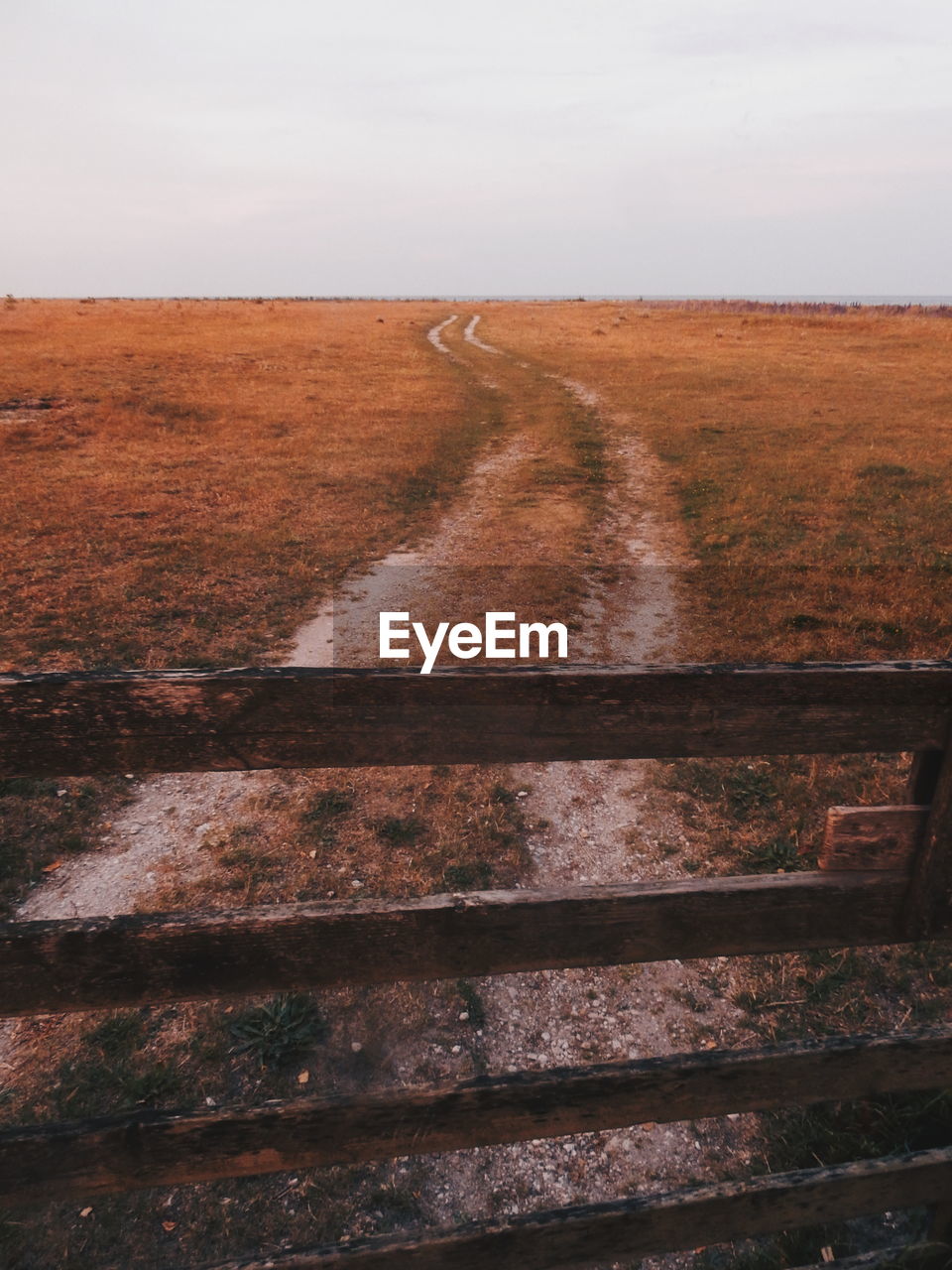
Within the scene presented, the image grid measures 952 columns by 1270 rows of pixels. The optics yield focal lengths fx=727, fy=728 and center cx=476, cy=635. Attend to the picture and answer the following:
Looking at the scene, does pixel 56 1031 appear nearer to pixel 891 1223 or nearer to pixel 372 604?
pixel 891 1223

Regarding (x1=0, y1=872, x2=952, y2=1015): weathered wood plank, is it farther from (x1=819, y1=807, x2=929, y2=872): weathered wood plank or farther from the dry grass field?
the dry grass field

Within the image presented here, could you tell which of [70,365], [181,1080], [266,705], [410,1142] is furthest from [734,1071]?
[70,365]

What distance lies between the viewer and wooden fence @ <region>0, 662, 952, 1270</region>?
208cm

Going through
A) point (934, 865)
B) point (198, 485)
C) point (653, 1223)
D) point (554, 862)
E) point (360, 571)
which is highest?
point (934, 865)

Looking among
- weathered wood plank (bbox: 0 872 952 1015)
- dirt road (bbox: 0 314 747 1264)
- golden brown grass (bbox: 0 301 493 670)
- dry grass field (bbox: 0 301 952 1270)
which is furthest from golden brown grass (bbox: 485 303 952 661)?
weathered wood plank (bbox: 0 872 952 1015)

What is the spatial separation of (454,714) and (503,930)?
0.74 metres

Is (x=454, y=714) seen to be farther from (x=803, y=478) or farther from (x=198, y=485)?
(x=803, y=478)

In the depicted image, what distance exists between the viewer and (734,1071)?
2.47m

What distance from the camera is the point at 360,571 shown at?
1148 centimetres

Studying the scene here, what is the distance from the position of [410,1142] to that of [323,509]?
12914 mm

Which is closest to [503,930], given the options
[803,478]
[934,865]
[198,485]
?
[934,865]

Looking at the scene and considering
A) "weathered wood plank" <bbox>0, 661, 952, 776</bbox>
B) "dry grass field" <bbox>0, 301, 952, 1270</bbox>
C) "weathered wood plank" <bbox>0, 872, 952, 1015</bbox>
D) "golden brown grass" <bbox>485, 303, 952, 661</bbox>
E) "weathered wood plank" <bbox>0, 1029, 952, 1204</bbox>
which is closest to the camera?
"weathered wood plank" <bbox>0, 661, 952, 776</bbox>

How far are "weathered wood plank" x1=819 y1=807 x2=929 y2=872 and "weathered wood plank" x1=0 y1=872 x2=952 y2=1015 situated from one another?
61mm

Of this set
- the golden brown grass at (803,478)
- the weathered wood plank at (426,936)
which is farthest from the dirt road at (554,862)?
the weathered wood plank at (426,936)
